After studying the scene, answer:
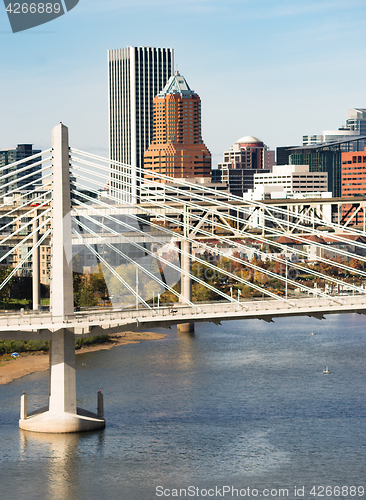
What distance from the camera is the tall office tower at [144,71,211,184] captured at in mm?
189000

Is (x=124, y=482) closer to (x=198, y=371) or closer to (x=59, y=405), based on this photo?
Answer: (x=59, y=405)

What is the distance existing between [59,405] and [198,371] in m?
15.2

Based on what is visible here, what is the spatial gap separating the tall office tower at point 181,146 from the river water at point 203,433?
136222 millimetres

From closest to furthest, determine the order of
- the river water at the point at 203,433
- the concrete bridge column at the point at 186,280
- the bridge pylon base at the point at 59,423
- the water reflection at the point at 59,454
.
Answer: the river water at the point at 203,433 < the water reflection at the point at 59,454 < the bridge pylon base at the point at 59,423 < the concrete bridge column at the point at 186,280

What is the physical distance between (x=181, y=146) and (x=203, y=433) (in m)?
160

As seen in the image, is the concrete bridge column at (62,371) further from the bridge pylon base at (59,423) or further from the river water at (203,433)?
the river water at (203,433)

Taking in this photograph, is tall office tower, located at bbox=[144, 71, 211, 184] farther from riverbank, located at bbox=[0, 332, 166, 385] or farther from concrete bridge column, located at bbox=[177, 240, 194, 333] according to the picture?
riverbank, located at bbox=[0, 332, 166, 385]

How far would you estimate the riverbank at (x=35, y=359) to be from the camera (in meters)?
51.0

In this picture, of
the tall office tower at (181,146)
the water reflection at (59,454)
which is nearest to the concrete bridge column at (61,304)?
the water reflection at (59,454)

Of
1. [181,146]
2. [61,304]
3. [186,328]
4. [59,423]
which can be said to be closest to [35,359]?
[186,328]

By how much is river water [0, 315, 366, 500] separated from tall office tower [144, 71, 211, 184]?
5363 inches

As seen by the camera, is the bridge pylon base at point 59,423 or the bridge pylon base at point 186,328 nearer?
the bridge pylon base at point 59,423

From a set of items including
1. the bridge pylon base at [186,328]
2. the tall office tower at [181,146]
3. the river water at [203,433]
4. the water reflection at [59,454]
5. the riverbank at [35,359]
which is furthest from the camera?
the tall office tower at [181,146]

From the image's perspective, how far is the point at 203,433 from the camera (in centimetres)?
3488
